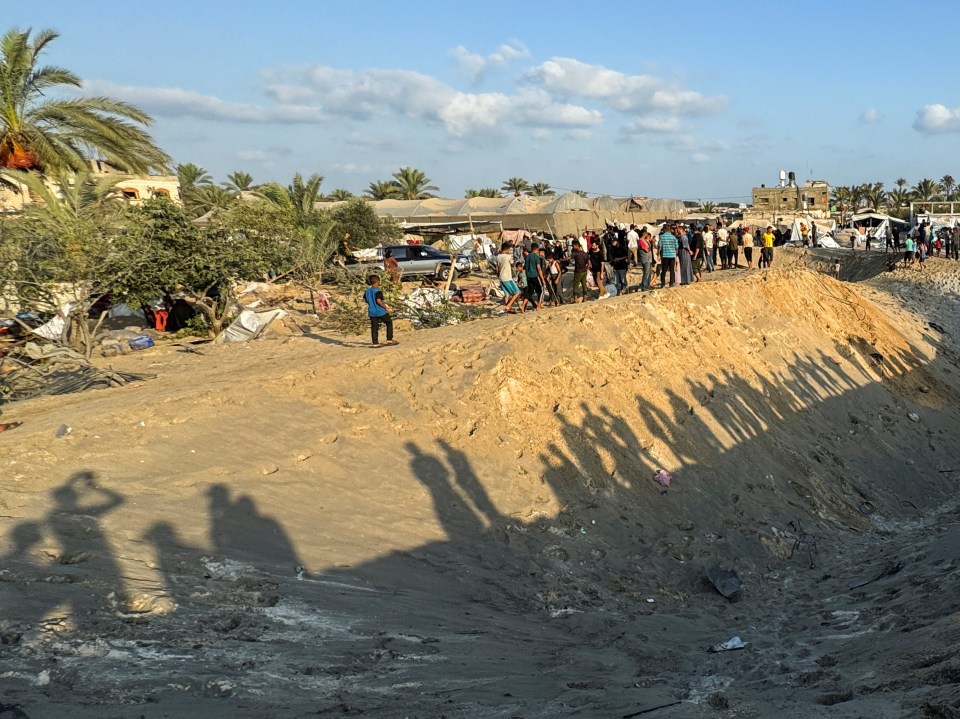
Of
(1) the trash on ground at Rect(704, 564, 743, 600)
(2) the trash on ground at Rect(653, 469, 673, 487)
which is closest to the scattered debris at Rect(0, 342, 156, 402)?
(2) the trash on ground at Rect(653, 469, 673, 487)

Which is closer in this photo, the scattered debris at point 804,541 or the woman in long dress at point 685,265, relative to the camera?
the scattered debris at point 804,541

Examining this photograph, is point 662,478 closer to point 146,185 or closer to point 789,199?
point 146,185

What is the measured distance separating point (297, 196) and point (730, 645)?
25.9m

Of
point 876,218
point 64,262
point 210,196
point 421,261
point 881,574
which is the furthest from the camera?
point 876,218

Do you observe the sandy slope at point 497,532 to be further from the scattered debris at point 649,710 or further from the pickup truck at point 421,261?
the pickup truck at point 421,261

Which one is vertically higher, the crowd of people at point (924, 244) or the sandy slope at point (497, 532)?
the crowd of people at point (924, 244)

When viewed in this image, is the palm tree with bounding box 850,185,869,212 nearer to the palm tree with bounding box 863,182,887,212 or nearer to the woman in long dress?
the palm tree with bounding box 863,182,887,212

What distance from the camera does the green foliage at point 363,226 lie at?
3116cm

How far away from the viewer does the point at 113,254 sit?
14.2 m

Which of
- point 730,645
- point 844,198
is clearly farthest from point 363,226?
point 844,198

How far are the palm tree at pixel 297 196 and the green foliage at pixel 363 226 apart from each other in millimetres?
1781

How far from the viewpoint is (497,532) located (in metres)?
7.80

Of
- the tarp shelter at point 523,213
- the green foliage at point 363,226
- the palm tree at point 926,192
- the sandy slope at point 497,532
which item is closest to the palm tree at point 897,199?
the palm tree at point 926,192

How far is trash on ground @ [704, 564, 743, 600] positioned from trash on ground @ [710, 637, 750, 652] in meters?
1.31
